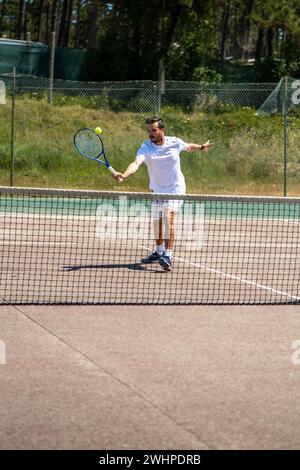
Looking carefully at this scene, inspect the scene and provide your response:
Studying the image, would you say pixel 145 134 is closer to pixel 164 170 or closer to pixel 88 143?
pixel 88 143

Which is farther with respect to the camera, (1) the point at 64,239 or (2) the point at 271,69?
(2) the point at 271,69

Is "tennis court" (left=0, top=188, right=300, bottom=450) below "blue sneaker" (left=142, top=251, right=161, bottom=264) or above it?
above

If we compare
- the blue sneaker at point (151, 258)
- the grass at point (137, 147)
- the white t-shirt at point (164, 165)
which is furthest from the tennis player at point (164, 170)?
the grass at point (137, 147)

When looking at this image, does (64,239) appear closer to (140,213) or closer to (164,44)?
(140,213)

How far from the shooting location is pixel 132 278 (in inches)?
441

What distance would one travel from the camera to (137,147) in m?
23.8

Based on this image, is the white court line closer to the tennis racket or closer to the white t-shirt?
the white t-shirt

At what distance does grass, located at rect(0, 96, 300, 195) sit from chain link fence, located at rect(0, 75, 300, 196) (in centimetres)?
2

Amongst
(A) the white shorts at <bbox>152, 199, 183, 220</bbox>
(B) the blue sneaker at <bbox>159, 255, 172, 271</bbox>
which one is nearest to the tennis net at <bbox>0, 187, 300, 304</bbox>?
(A) the white shorts at <bbox>152, 199, 183, 220</bbox>

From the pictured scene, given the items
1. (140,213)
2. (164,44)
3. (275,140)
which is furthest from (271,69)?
(140,213)

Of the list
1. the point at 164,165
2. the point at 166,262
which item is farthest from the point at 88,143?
the point at 166,262

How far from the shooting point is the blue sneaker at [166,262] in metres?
11.7

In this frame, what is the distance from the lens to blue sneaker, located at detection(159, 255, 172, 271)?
11.7m
